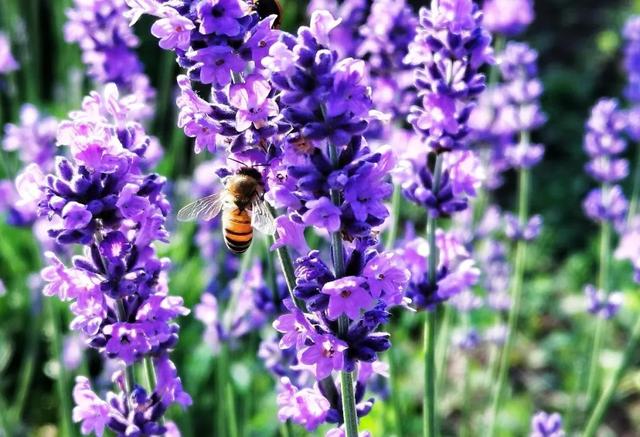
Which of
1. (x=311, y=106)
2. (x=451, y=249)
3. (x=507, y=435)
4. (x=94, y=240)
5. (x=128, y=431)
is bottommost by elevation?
(x=507, y=435)

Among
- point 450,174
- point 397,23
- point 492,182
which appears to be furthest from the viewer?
point 492,182

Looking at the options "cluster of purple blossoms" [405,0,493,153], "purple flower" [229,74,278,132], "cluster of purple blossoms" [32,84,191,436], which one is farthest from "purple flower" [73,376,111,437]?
"cluster of purple blossoms" [405,0,493,153]

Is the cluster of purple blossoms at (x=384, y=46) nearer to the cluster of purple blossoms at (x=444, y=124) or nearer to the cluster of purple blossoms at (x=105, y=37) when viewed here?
the cluster of purple blossoms at (x=444, y=124)

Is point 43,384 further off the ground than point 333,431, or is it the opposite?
point 333,431

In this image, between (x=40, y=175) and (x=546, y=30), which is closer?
(x=40, y=175)

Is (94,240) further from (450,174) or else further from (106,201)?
(450,174)

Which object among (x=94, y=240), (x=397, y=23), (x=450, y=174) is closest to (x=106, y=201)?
(x=94, y=240)

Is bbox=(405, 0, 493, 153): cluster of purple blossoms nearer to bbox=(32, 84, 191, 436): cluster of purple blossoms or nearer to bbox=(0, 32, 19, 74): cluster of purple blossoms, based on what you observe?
bbox=(32, 84, 191, 436): cluster of purple blossoms
